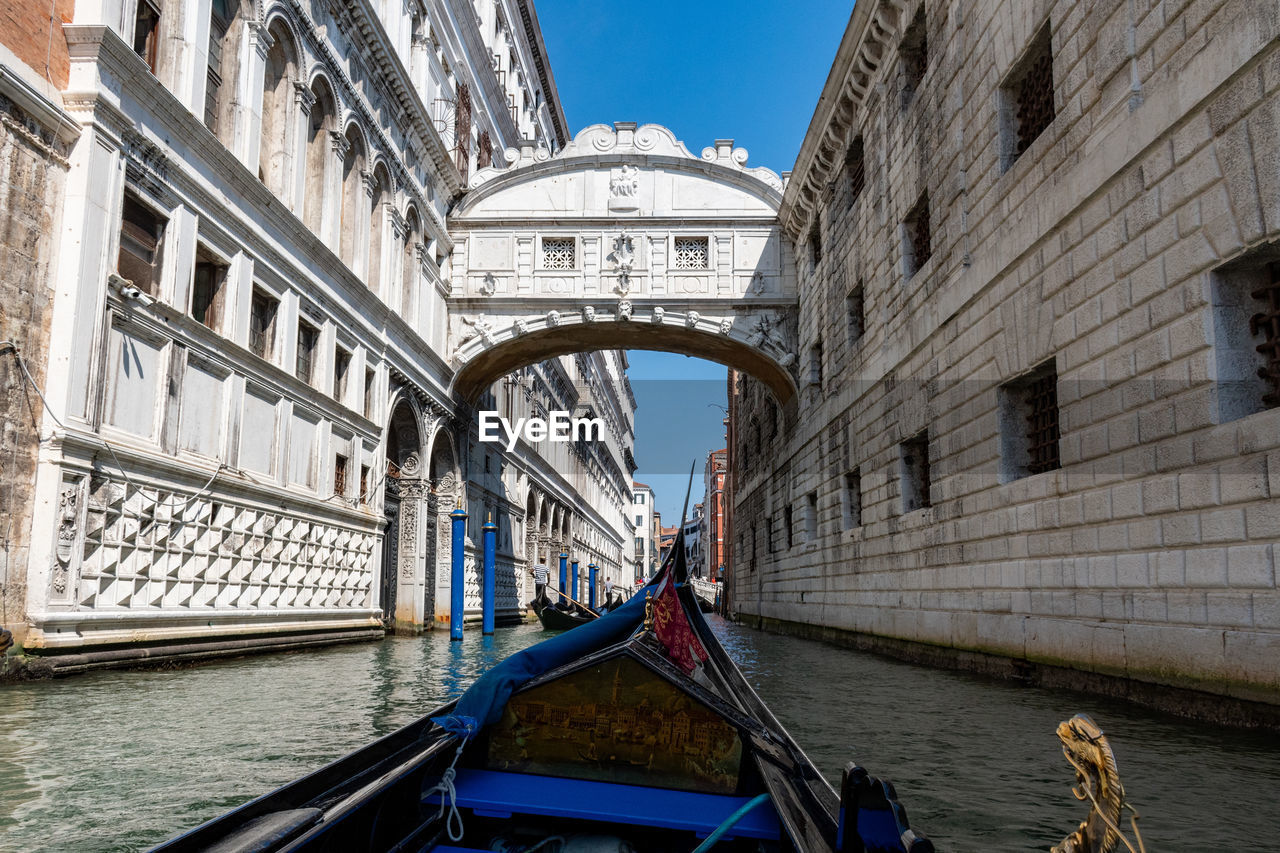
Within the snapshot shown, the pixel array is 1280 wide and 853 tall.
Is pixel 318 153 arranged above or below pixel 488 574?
above

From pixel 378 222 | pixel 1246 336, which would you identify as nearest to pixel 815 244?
pixel 378 222

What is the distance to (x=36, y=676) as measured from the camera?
21.5 feet

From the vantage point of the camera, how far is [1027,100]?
26.4 ft

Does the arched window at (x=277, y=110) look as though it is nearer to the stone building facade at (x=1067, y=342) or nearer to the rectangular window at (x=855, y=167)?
the stone building facade at (x=1067, y=342)

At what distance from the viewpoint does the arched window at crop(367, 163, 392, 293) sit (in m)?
14.1

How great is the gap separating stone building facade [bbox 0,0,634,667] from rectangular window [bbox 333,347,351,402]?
0.21 feet

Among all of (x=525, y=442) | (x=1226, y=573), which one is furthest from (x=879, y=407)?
(x=525, y=442)

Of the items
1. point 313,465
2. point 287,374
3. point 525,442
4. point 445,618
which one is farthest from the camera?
point 525,442

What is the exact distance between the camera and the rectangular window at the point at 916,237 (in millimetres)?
10469

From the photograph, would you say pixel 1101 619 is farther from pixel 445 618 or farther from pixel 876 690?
pixel 445 618

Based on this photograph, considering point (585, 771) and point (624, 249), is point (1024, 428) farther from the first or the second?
point (624, 249)

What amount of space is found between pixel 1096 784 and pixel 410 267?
49.0ft

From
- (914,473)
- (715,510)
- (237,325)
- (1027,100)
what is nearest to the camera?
(1027,100)

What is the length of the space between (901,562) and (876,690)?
3498 millimetres
